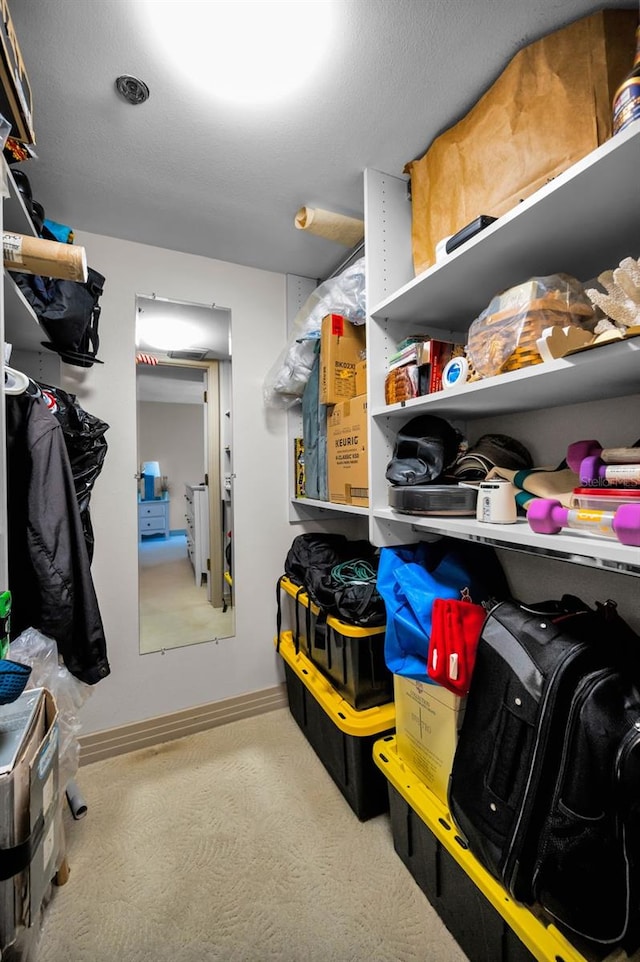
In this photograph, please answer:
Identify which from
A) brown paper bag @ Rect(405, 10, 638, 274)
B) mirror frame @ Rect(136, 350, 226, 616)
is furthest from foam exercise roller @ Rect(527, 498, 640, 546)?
mirror frame @ Rect(136, 350, 226, 616)

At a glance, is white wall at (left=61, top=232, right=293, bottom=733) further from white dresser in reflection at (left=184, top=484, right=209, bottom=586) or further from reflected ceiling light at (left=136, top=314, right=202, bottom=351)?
white dresser in reflection at (left=184, top=484, right=209, bottom=586)

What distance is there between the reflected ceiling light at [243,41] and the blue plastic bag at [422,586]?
1386mm

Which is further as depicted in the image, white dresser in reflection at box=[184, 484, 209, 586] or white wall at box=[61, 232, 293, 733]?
white dresser in reflection at box=[184, 484, 209, 586]

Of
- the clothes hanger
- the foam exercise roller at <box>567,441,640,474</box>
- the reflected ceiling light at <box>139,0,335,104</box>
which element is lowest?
the foam exercise roller at <box>567,441,640,474</box>

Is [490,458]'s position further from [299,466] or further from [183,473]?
[183,473]

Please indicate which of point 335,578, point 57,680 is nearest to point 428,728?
point 335,578

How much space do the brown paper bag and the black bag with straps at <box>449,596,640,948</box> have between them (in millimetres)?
1035

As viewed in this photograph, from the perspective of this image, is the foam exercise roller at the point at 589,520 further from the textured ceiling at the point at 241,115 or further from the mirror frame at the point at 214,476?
the mirror frame at the point at 214,476

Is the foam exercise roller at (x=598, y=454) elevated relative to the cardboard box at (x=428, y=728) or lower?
elevated

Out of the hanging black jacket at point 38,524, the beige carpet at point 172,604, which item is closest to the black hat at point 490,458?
the hanging black jacket at point 38,524

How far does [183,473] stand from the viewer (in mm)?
2004

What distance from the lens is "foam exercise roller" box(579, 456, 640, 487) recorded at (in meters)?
0.72

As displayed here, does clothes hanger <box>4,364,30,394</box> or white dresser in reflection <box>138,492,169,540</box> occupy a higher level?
clothes hanger <box>4,364,30,394</box>

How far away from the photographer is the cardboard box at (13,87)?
0.74 meters
